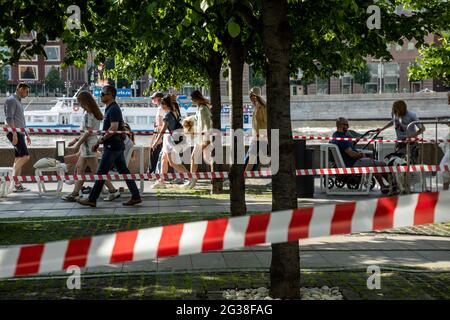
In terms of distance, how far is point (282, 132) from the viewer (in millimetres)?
6402

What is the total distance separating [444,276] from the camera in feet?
24.7

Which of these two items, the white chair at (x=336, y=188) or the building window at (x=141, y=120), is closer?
the white chair at (x=336, y=188)

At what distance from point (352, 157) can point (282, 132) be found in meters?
8.76

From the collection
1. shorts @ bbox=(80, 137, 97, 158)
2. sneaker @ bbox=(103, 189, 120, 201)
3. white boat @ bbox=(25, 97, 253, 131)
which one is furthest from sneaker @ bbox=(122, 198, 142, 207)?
white boat @ bbox=(25, 97, 253, 131)

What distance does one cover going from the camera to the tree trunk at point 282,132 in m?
6.35

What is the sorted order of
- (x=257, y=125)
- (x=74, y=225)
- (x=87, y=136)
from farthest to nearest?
(x=257, y=125)
(x=87, y=136)
(x=74, y=225)

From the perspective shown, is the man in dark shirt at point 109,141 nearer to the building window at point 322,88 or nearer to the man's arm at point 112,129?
the man's arm at point 112,129

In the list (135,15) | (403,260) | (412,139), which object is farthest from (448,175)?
(135,15)

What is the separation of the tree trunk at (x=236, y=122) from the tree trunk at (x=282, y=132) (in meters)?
3.83

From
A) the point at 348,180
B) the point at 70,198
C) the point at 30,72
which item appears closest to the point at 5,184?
the point at 70,198

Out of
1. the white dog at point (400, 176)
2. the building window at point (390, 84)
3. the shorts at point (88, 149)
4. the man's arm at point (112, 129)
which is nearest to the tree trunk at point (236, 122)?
the man's arm at point (112, 129)

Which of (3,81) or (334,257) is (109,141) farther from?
(3,81)

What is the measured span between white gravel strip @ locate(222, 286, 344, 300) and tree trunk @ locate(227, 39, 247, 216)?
3.75 metres
